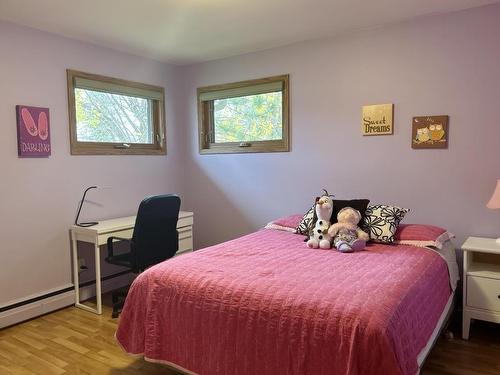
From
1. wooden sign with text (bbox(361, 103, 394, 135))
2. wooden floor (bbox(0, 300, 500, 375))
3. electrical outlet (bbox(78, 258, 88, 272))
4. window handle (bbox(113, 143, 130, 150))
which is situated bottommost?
wooden floor (bbox(0, 300, 500, 375))

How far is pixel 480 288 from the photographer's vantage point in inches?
103

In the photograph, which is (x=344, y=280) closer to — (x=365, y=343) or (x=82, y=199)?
(x=365, y=343)

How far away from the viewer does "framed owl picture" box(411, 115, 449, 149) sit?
302 cm

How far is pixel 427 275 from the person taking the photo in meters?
2.23

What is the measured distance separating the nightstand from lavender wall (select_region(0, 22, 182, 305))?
121 inches

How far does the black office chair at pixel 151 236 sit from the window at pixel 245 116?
47.2 inches

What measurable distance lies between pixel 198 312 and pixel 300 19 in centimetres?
233

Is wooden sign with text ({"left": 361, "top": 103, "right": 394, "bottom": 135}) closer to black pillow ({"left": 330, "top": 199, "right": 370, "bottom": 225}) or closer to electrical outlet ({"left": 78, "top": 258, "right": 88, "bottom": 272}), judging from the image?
black pillow ({"left": 330, "top": 199, "right": 370, "bottom": 225})

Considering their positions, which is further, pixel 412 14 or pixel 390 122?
pixel 390 122

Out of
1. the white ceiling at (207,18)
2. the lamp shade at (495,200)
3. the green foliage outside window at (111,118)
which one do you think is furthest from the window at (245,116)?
the lamp shade at (495,200)

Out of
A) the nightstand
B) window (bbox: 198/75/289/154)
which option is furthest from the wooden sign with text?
the nightstand

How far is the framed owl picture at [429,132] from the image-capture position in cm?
302

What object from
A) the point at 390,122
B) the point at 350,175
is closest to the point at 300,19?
the point at 390,122

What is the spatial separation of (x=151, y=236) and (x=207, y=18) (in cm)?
178
